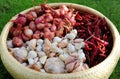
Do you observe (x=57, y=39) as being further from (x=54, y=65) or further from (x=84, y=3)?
(x=84, y=3)

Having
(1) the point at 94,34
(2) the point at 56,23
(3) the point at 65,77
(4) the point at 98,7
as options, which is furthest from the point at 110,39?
(4) the point at 98,7

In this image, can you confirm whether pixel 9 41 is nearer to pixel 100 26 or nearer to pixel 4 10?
pixel 100 26

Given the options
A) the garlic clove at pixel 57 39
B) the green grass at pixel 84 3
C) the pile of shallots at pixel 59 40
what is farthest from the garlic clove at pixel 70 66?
the green grass at pixel 84 3

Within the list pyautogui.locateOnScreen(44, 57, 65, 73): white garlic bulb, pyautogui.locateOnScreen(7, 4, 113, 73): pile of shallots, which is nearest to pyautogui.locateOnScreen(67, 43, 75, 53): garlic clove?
pyautogui.locateOnScreen(7, 4, 113, 73): pile of shallots

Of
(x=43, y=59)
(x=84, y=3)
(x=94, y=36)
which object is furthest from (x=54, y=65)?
(x=84, y=3)

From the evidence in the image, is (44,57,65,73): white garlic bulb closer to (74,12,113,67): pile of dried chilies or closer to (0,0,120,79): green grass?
(74,12,113,67): pile of dried chilies

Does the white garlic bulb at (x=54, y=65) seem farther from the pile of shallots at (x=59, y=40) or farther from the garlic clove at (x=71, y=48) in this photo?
the garlic clove at (x=71, y=48)

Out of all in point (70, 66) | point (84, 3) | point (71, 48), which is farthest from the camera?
point (84, 3)

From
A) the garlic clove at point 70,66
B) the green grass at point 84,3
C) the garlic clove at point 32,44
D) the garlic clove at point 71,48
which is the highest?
the green grass at point 84,3
